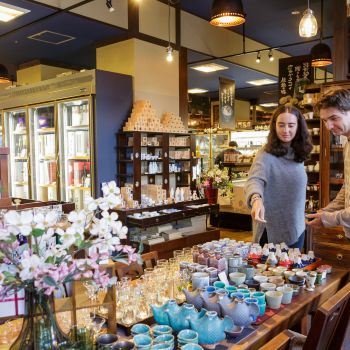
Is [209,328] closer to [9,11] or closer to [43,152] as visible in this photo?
[9,11]

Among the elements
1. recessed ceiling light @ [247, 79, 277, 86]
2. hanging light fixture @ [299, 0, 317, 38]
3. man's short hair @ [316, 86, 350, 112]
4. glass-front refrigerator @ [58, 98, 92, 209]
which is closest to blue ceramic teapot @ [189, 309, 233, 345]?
man's short hair @ [316, 86, 350, 112]

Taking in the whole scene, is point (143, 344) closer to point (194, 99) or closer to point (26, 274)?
point (26, 274)

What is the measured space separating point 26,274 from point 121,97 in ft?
15.7

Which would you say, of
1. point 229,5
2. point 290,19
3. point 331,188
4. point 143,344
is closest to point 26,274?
point 143,344

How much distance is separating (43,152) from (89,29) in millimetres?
2274

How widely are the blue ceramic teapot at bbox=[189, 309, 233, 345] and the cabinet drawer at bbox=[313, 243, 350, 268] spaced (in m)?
3.08

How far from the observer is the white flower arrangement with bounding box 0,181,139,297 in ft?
3.51

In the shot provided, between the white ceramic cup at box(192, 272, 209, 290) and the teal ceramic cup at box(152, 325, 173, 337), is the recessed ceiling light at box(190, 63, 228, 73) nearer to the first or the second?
the white ceramic cup at box(192, 272, 209, 290)

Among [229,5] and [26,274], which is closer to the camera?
[26,274]

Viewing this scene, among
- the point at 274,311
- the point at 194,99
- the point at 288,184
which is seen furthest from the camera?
the point at 194,99

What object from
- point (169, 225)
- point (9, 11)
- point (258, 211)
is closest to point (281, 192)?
point (258, 211)

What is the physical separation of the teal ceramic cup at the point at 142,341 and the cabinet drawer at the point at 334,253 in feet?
10.7

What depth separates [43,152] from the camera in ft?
22.2

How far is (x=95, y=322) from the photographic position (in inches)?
63.5
